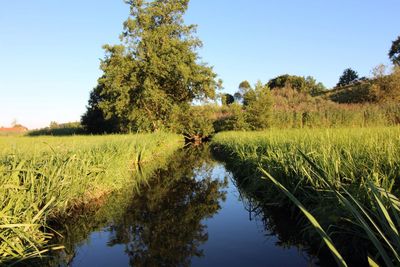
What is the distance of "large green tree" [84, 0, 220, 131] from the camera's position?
2922 centimetres

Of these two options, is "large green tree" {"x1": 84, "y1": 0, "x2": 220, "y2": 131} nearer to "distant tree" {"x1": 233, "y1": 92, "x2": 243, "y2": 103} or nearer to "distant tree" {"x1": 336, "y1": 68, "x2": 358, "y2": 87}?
"distant tree" {"x1": 336, "y1": 68, "x2": 358, "y2": 87}

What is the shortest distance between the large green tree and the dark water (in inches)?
846

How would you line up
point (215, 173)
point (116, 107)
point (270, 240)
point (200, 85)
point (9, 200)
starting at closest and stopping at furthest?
point (9, 200) < point (270, 240) < point (215, 173) < point (116, 107) < point (200, 85)

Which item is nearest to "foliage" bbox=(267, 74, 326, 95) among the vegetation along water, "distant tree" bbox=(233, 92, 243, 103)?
"distant tree" bbox=(233, 92, 243, 103)

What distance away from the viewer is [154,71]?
29000mm

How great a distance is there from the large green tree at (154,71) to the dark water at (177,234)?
21.5 m

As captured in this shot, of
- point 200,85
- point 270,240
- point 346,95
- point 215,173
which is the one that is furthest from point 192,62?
point 270,240

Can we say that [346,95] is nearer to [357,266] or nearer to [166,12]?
[166,12]

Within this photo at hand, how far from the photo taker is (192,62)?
30.6m

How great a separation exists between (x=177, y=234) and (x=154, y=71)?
80.0 ft

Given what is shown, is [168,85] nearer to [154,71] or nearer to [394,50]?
[154,71]

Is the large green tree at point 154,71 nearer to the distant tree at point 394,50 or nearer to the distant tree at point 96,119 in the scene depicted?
the distant tree at point 96,119

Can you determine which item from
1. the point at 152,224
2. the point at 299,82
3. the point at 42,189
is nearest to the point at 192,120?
the point at 152,224

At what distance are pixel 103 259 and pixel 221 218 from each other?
268 cm
